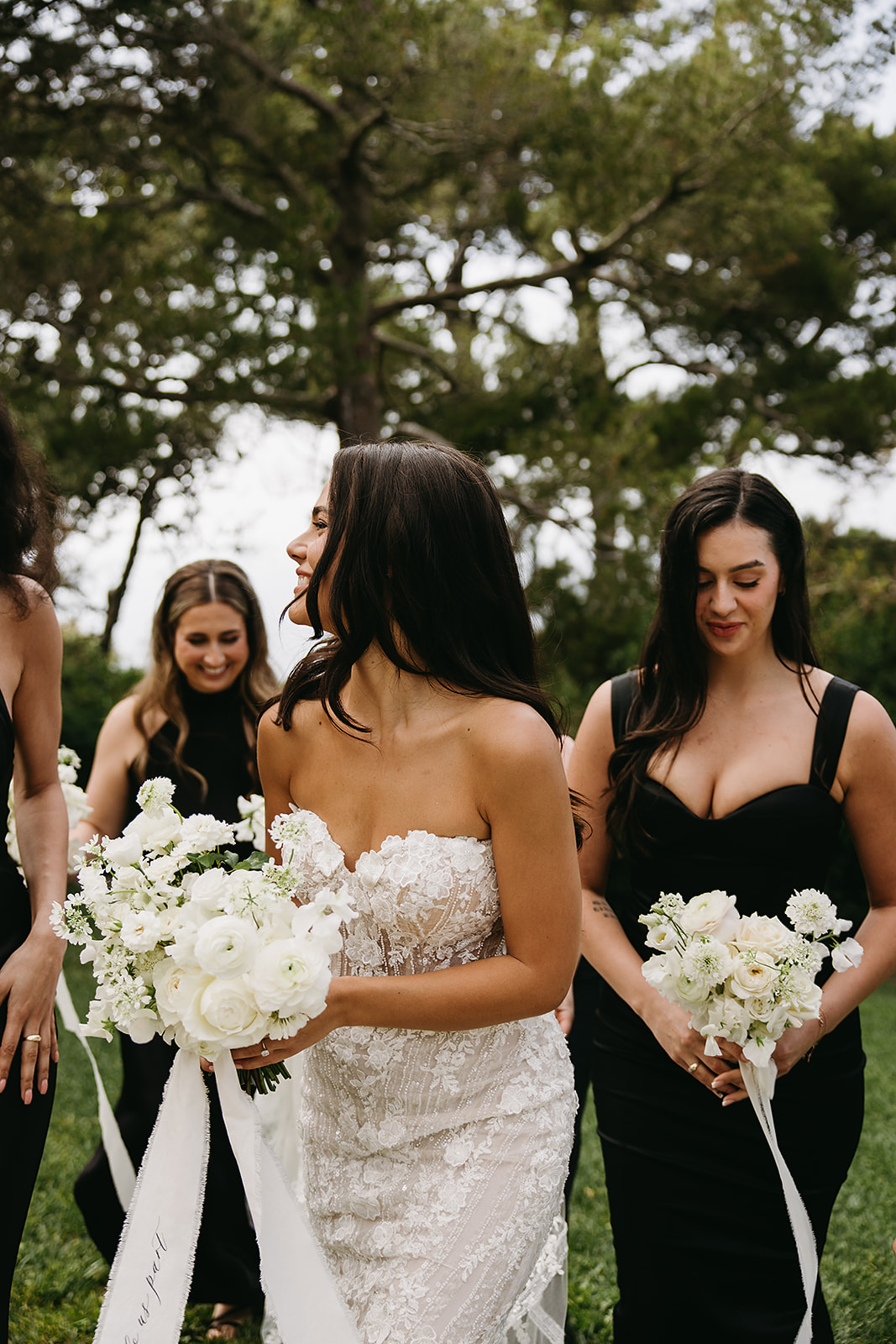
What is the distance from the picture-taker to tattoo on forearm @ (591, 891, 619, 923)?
3.49 m

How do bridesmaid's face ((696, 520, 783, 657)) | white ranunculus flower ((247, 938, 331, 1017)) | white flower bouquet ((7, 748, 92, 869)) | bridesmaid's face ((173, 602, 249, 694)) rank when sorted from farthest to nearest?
bridesmaid's face ((173, 602, 249, 694)) < white flower bouquet ((7, 748, 92, 869)) < bridesmaid's face ((696, 520, 783, 657)) < white ranunculus flower ((247, 938, 331, 1017))

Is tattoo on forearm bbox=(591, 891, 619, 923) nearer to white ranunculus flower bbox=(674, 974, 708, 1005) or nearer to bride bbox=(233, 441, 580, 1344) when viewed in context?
white ranunculus flower bbox=(674, 974, 708, 1005)

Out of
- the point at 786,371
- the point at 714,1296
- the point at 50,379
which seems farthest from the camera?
the point at 786,371

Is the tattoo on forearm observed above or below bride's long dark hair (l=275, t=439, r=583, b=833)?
below

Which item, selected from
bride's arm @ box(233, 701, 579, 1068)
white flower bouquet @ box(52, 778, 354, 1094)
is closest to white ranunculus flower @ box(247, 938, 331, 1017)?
white flower bouquet @ box(52, 778, 354, 1094)

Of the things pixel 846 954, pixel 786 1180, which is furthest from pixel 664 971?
pixel 786 1180

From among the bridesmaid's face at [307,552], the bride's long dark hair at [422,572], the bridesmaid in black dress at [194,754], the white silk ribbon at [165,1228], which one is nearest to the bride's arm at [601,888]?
the bride's long dark hair at [422,572]

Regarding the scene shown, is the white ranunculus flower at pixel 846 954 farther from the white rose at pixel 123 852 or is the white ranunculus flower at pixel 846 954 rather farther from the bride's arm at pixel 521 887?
the white rose at pixel 123 852

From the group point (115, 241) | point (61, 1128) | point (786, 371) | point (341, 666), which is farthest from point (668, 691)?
point (786, 371)

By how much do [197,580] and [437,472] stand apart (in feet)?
8.23

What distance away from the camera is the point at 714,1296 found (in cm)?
313

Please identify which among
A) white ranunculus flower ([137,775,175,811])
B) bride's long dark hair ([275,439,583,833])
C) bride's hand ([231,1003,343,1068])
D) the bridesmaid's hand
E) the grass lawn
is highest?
bride's long dark hair ([275,439,583,833])

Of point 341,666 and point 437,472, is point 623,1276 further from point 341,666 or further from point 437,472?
point 437,472

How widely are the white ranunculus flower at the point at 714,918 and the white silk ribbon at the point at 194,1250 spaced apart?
112 cm
